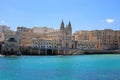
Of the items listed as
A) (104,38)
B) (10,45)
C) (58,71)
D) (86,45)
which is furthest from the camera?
(104,38)

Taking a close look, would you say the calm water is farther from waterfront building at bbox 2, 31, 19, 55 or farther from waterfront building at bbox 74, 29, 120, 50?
waterfront building at bbox 74, 29, 120, 50

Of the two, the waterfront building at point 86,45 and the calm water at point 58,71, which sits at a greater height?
the waterfront building at point 86,45

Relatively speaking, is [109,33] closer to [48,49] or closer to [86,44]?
[86,44]

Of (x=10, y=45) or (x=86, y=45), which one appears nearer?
(x=10, y=45)

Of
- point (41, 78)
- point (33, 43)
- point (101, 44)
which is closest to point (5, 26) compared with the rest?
point (33, 43)

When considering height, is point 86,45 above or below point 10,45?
above

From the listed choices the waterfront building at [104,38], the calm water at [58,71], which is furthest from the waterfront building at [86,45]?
the calm water at [58,71]

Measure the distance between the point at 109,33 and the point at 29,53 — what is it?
5812 centimetres

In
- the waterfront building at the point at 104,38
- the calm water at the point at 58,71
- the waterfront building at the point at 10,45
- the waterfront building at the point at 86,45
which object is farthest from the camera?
the waterfront building at the point at 104,38

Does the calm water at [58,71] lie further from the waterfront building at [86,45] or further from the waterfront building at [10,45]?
the waterfront building at [86,45]

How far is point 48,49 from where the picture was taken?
102000 millimetres

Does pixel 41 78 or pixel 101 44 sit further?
pixel 101 44

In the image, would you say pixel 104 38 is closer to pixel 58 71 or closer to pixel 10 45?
pixel 10 45

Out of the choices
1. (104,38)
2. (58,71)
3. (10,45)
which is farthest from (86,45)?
(58,71)
